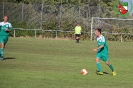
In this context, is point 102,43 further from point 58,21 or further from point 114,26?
point 58,21

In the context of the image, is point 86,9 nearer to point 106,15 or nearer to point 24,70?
point 106,15

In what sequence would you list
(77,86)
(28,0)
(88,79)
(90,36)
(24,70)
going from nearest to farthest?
1. (77,86)
2. (88,79)
3. (24,70)
4. (90,36)
5. (28,0)

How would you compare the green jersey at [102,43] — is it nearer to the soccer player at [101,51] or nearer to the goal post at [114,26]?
the soccer player at [101,51]

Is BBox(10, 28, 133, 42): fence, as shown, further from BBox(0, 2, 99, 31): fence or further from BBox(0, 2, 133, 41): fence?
BBox(0, 2, 99, 31): fence

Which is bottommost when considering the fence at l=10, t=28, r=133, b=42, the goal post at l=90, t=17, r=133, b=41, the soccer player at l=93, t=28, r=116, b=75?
the fence at l=10, t=28, r=133, b=42

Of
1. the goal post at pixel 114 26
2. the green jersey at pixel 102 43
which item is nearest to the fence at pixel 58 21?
the goal post at pixel 114 26

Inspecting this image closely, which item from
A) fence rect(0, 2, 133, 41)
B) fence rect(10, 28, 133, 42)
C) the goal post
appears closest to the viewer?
the goal post

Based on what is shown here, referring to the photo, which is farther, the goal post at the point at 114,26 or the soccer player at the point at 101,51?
the goal post at the point at 114,26

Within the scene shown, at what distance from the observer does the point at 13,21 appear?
53969 mm

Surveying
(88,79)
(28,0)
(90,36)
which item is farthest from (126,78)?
(28,0)

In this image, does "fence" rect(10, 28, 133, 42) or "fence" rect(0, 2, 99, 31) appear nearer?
"fence" rect(10, 28, 133, 42)

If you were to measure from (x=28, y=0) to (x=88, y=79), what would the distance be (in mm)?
55122

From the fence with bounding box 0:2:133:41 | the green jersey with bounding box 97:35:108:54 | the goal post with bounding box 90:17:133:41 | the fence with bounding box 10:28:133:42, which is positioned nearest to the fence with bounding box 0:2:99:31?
the fence with bounding box 0:2:133:41

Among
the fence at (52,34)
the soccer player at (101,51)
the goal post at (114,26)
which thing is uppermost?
the soccer player at (101,51)
